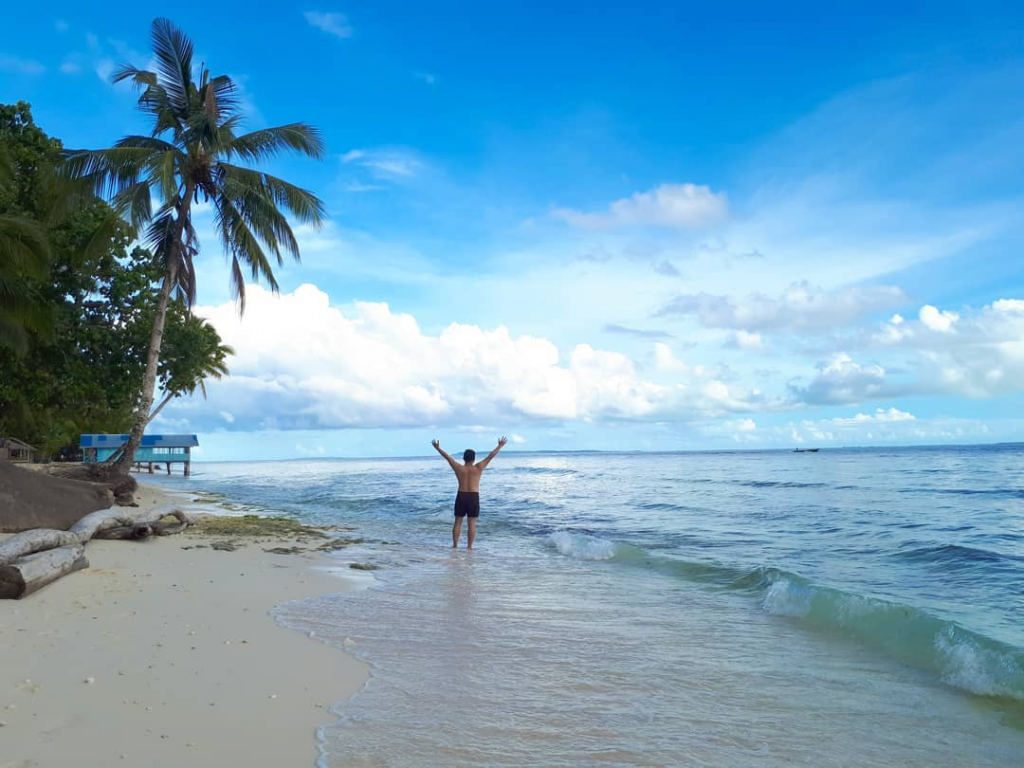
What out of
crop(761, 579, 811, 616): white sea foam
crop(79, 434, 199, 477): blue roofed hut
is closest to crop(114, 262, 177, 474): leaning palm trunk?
crop(761, 579, 811, 616): white sea foam

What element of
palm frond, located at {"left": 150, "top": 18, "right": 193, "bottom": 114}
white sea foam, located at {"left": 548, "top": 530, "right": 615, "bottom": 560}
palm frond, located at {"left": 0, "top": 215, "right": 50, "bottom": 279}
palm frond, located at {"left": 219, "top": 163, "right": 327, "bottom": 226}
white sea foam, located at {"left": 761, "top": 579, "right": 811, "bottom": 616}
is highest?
palm frond, located at {"left": 150, "top": 18, "right": 193, "bottom": 114}

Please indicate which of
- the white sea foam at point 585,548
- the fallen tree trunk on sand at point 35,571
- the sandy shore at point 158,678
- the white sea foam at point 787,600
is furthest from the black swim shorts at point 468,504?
the fallen tree trunk on sand at point 35,571

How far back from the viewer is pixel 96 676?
4117 mm

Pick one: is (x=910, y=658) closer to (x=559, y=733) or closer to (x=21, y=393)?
(x=559, y=733)

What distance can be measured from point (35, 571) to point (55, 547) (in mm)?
1806

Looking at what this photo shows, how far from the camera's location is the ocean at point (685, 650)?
12.4ft

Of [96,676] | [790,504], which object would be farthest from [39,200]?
[790,504]

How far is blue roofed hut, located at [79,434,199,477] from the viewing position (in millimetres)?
38062

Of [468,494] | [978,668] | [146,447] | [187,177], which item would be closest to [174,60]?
[187,177]

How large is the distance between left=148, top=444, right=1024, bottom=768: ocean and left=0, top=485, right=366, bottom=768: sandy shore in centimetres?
27

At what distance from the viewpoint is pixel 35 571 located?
20.2 feet

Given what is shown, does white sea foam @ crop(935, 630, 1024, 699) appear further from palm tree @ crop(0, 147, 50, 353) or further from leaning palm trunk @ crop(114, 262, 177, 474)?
palm tree @ crop(0, 147, 50, 353)

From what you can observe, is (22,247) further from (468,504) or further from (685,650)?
(685,650)

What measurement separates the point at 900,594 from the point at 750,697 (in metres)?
5.07
